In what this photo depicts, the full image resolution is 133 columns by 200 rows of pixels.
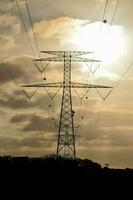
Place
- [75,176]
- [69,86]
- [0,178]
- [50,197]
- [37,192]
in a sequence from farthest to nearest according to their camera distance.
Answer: [69,86], [75,176], [0,178], [37,192], [50,197]

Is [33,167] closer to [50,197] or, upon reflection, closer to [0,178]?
[0,178]

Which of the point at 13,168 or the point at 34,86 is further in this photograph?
the point at 34,86

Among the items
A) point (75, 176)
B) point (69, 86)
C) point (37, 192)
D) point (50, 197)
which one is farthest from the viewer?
point (69, 86)

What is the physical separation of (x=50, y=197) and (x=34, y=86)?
27.3 m

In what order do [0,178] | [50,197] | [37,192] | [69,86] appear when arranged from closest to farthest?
[50,197]
[37,192]
[0,178]
[69,86]

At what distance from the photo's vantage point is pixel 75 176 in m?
63.0

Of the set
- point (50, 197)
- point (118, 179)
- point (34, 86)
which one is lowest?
point (50, 197)

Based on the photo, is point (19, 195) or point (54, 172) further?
point (54, 172)

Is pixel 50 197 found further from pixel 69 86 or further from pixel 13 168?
pixel 69 86

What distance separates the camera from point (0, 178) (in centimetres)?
5569

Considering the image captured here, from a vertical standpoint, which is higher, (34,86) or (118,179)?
(34,86)

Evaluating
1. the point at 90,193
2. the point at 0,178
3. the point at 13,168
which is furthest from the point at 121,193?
the point at 13,168

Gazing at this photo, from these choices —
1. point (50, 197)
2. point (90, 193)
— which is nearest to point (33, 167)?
point (90, 193)

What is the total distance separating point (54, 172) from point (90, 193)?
14.4 meters
